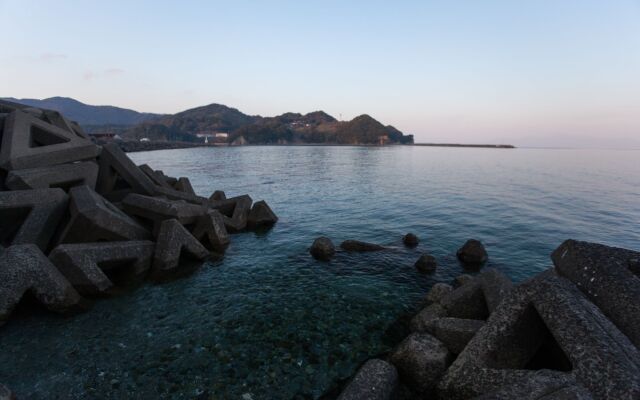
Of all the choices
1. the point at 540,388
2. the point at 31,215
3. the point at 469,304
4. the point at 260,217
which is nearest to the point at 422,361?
the point at 540,388

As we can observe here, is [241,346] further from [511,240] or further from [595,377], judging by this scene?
[511,240]

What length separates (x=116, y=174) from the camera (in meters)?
17.1

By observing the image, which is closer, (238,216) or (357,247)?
(357,247)

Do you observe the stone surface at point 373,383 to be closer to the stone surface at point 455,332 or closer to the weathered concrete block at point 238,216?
the stone surface at point 455,332

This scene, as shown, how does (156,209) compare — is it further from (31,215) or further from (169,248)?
(31,215)

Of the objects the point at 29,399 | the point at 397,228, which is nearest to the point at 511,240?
the point at 397,228

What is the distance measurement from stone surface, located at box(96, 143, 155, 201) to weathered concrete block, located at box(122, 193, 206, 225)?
277 centimetres

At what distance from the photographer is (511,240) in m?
19.4

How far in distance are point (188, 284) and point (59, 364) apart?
4.31m

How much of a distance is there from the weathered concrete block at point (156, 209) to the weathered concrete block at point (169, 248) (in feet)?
4.11

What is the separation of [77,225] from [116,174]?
7846 millimetres

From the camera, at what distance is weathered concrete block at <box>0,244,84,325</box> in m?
7.70

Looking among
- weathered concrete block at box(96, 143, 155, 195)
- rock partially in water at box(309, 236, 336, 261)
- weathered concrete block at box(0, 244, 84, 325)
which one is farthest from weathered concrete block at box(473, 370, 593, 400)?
weathered concrete block at box(96, 143, 155, 195)

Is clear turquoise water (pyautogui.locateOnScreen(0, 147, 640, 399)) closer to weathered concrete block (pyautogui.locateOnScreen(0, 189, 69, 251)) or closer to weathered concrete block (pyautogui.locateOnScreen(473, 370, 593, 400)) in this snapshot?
weathered concrete block (pyautogui.locateOnScreen(0, 189, 69, 251))
